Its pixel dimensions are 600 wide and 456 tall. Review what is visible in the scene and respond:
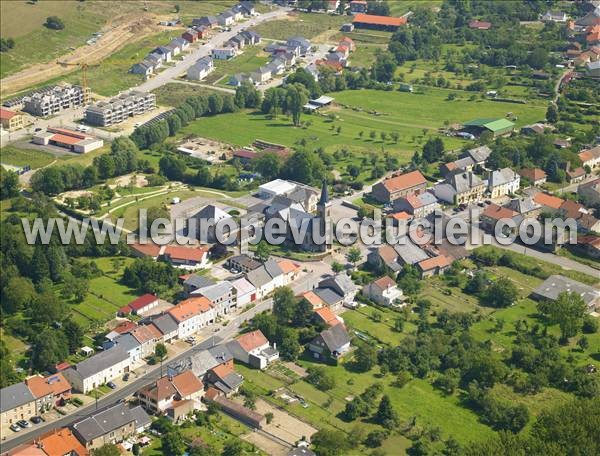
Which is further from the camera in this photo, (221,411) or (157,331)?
(157,331)

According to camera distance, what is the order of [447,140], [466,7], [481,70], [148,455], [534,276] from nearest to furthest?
1. [148,455]
2. [534,276]
3. [447,140]
4. [481,70]
5. [466,7]

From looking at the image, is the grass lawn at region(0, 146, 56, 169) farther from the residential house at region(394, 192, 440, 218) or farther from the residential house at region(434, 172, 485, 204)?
the residential house at region(434, 172, 485, 204)

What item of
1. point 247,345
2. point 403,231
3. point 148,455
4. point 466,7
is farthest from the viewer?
point 466,7

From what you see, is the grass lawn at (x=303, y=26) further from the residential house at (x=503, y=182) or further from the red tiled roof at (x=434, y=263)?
the red tiled roof at (x=434, y=263)

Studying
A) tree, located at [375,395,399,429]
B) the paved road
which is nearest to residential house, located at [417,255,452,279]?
the paved road

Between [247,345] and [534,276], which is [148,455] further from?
[534,276]

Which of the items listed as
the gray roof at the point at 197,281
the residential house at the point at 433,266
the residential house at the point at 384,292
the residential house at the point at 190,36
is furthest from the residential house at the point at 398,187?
the residential house at the point at 190,36

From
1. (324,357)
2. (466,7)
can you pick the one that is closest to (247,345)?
(324,357)
